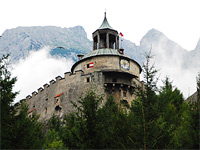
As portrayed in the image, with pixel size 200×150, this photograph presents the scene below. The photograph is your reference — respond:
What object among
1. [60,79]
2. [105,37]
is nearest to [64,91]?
[60,79]

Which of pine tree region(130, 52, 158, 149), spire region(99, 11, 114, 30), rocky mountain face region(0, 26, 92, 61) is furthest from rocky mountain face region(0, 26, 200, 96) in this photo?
pine tree region(130, 52, 158, 149)

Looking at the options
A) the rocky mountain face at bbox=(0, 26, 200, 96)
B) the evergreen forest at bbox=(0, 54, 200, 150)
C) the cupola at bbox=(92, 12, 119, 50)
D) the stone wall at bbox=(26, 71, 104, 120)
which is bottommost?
the evergreen forest at bbox=(0, 54, 200, 150)

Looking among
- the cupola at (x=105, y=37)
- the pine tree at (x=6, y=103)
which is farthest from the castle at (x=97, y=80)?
the pine tree at (x=6, y=103)

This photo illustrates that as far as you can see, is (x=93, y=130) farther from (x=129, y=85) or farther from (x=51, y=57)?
(x=51, y=57)

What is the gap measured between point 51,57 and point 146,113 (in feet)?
531

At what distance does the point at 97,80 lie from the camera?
1476 inches

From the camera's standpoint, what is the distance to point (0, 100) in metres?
15.4

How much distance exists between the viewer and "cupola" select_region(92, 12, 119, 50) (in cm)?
4372

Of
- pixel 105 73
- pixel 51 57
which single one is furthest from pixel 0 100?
pixel 51 57

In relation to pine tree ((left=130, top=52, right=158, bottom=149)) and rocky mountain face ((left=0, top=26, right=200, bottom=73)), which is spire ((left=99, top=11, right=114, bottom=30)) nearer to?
pine tree ((left=130, top=52, right=158, bottom=149))

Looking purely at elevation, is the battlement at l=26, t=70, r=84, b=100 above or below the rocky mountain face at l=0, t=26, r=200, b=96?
below

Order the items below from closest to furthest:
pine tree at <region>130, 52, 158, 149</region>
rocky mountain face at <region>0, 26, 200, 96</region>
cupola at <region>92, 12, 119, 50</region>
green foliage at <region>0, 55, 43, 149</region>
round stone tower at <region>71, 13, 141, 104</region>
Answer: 1. pine tree at <region>130, 52, 158, 149</region>
2. green foliage at <region>0, 55, 43, 149</region>
3. round stone tower at <region>71, 13, 141, 104</region>
4. cupola at <region>92, 12, 119, 50</region>
5. rocky mountain face at <region>0, 26, 200, 96</region>

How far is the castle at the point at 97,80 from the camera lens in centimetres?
3734

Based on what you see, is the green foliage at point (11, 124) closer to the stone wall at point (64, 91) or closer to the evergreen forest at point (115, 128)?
the evergreen forest at point (115, 128)
